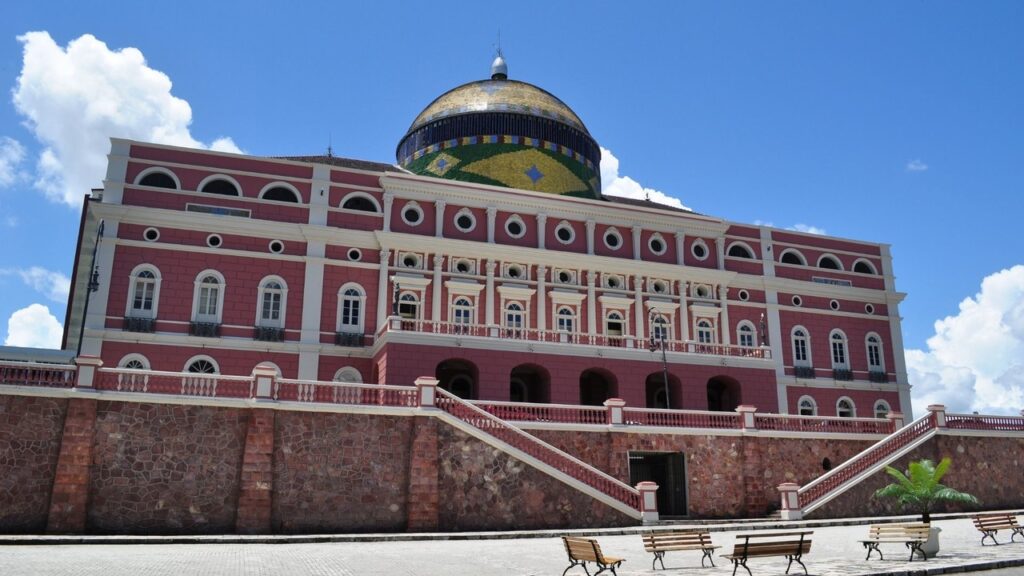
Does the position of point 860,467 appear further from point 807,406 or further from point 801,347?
point 801,347

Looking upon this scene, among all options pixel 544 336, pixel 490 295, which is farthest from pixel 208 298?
pixel 544 336

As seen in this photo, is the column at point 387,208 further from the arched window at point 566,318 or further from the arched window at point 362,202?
the arched window at point 566,318

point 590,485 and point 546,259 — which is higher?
point 546,259

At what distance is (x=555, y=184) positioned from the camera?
38.5m

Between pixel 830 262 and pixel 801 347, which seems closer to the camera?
pixel 801 347

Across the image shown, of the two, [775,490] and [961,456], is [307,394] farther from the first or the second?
[961,456]

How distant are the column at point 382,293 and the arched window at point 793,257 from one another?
63.3 feet

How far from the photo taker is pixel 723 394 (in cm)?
3381

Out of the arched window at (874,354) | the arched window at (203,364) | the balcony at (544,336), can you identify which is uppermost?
the arched window at (874,354)

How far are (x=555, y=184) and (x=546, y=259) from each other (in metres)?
5.52

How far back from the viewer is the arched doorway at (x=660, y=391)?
3156cm

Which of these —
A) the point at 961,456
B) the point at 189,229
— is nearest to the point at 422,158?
the point at 189,229

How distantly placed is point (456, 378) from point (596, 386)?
554 cm

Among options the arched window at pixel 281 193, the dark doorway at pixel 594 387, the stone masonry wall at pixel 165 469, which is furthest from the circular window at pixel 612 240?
the stone masonry wall at pixel 165 469
